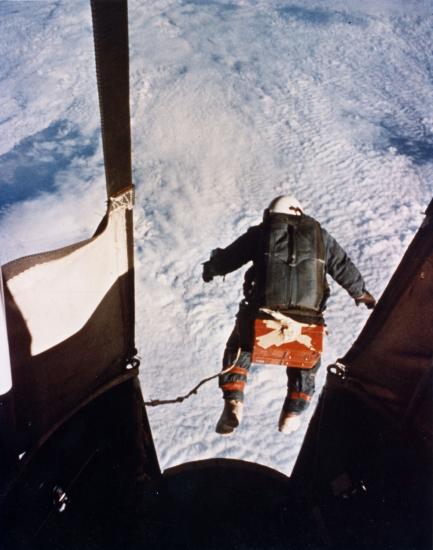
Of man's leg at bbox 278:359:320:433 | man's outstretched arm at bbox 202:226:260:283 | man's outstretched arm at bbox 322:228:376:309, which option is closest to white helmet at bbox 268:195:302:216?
man's outstretched arm at bbox 202:226:260:283

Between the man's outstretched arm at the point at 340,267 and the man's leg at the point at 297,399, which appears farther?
the man's outstretched arm at the point at 340,267

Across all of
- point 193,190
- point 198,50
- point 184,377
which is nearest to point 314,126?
point 193,190

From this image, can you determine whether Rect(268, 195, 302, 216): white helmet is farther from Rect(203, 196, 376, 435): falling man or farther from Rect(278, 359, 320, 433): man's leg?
Rect(278, 359, 320, 433): man's leg

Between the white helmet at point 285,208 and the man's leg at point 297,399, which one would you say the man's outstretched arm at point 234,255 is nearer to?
the white helmet at point 285,208

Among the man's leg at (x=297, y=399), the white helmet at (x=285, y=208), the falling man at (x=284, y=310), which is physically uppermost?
the white helmet at (x=285, y=208)

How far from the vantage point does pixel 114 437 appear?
333 centimetres

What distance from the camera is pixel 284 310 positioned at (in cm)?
264

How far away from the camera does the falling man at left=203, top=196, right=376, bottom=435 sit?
2.60 m

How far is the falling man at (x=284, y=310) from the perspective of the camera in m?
2.60

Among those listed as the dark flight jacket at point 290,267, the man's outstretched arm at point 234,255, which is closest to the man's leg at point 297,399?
the dark flight jacket at point 290,267

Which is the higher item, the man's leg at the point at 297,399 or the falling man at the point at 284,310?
the falling man at the point at 284,310

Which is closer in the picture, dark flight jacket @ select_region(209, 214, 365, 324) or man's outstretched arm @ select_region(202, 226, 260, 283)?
dark flight jacket @ select_region(209, 214, 365, 324)

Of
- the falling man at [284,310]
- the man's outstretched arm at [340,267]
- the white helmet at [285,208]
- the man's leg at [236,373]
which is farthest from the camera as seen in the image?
the man's outstretched arm at [340,267]

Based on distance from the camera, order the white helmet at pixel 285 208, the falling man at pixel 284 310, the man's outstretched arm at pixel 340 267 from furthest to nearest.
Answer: the man's outstretched arm at pixel 340 267 < the white helmet at pixel 285 208 < the falling man at pixel 284 310
